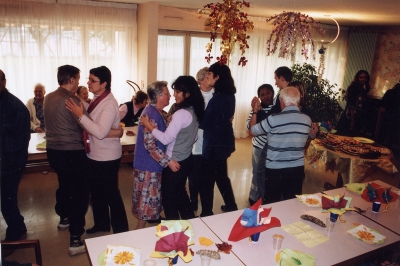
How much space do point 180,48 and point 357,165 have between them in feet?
12.1

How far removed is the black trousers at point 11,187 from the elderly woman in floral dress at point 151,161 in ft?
2.91

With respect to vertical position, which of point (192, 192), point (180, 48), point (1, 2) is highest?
point (1, 2)

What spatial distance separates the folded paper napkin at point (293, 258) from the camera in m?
1.56

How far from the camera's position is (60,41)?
4.93 meters

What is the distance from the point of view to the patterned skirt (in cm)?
255

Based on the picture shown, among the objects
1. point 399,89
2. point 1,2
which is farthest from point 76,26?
point 399,89

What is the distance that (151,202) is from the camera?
8.51ft

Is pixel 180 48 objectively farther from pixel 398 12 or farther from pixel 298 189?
pixel 298 189

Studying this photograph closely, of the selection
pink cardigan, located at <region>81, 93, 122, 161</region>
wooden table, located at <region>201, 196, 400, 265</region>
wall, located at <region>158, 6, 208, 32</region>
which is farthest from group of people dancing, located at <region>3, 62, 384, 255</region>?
wall, located at <region>158, 6, 208, 32</region>

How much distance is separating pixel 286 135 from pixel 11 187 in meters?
2.13

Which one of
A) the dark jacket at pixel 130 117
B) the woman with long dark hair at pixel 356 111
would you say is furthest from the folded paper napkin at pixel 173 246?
the woman with long dark hair at pixel 356 111

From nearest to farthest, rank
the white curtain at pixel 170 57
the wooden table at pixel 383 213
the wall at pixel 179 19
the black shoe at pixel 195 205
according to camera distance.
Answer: the wooden table at pixel 383 213 → the black shoe at pixel 195 205 → the wall at pixel 179 19 → the white curtain at pixel 170 57

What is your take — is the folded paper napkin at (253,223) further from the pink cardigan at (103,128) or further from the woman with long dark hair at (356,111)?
the woman with long dark hair at (356,111)

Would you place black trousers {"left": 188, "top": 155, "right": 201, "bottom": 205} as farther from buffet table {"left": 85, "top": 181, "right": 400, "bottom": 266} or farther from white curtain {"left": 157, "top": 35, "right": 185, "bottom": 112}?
white curtain {"left": 157, "top": 35, "right": 185, "bottom": 112}
